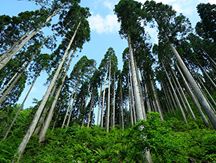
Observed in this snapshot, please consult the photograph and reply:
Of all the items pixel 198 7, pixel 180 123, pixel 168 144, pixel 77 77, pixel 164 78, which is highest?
pixel 198 7

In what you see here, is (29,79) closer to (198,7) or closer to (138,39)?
(138,39)

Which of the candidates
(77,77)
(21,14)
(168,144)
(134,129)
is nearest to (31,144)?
(134,129)

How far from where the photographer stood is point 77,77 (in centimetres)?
1909

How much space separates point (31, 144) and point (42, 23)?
33.0ft

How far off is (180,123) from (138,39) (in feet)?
38.3

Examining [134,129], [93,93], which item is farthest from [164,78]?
[134,129]

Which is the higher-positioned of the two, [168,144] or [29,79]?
[29,79]

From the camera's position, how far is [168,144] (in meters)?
2.43

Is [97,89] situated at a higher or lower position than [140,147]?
higher

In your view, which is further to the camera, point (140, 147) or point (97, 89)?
point (97, 89)

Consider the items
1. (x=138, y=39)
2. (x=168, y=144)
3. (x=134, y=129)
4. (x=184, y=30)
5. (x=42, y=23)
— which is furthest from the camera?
(x=138, y=39)

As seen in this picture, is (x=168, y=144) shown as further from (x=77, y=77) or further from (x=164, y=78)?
(x=164, y=78)

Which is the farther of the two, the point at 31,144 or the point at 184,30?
the point at 184,30

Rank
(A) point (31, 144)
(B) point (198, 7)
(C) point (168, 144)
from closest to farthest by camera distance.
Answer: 1. (C) point (168, 144)
2. (A) point (31, 144)
3. (B) point (198, 7)
